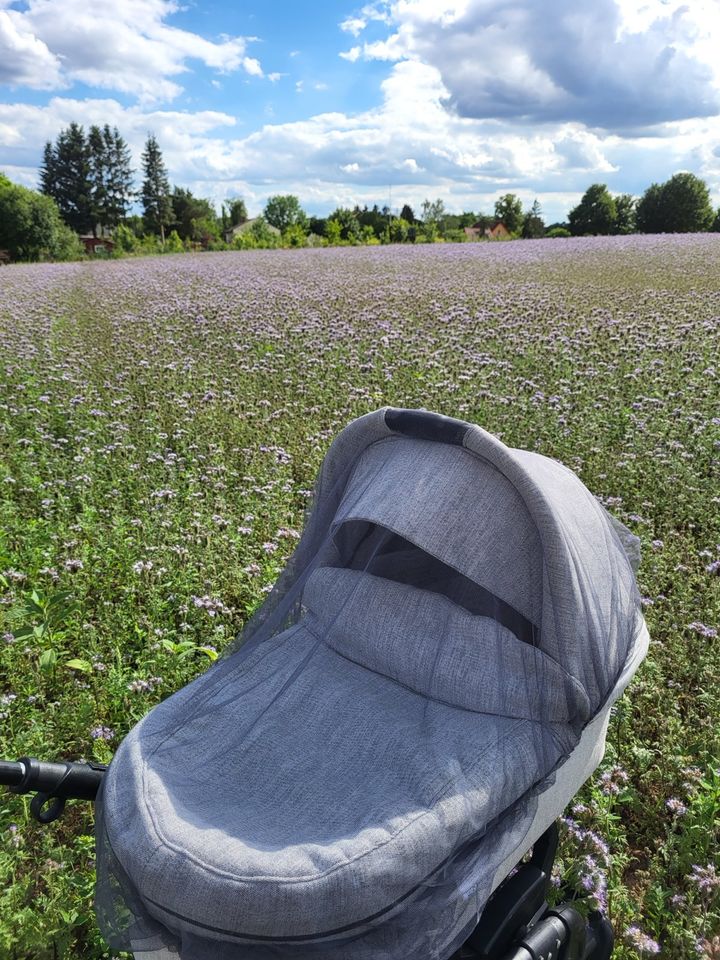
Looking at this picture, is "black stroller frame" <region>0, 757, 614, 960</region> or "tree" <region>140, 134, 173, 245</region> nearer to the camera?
"black stroller frame" <region>0, 757, 614, 960</region>

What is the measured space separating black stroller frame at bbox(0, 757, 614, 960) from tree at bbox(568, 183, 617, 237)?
45.0 m

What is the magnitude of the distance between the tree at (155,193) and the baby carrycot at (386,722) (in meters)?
62.3

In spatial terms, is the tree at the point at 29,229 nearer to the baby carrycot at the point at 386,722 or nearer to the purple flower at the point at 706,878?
the baby carrycot at the point at 386,722

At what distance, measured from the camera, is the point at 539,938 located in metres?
1.90

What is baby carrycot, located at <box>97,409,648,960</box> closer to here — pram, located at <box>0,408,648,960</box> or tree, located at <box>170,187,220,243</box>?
pram, located at <box>0,408,648,960</box>

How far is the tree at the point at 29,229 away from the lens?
40531 millimetres

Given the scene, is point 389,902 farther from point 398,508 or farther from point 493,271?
point 493,271

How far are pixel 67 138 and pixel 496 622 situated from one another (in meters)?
72.6

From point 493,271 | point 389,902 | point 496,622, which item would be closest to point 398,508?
point 496,622

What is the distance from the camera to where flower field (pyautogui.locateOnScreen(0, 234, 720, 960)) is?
8.03 feet

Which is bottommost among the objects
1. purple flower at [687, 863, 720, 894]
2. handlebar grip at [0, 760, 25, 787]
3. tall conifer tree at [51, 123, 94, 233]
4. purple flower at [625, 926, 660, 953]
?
purple flower at [625, 926, 660, 953]

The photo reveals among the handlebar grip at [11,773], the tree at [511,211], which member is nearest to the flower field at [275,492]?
the handlebar grip at [11,773]

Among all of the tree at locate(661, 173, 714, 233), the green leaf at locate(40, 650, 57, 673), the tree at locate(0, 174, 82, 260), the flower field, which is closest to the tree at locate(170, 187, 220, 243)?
the tree at locate(0, 174, 82, 260)

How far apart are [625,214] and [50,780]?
162 ft
